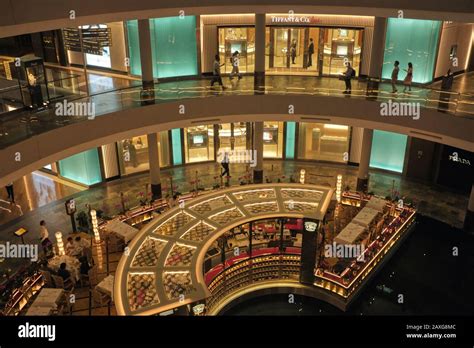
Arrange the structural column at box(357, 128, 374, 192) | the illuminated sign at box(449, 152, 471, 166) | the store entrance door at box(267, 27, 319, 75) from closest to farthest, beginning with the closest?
the structural column at box(357, 128, 374, 192), the illuminated sign at box(449, 152, 471, 166), the store entrance door at box(267, 27, 319, 75)

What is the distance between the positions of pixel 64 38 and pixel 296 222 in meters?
15.4

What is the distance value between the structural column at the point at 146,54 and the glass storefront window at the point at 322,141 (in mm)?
8756

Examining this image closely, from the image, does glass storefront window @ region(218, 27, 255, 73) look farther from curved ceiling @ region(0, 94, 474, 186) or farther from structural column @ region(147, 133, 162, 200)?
structural column @ region(147, 133, 162, 200)

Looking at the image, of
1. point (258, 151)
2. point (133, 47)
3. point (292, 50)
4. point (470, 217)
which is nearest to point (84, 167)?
point (133, 47)

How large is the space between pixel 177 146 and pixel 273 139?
5.12 metres

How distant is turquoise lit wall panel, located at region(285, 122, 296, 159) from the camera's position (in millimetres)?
25469

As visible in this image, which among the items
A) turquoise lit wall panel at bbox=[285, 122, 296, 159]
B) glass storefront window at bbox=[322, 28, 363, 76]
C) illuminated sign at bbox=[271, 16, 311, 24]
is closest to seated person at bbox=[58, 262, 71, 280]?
turquoise lit wall panel at bbox=[285, 122, 296, 159]

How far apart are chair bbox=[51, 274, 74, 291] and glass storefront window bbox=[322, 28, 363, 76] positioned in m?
15.9

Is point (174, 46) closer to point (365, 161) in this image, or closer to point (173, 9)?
point (173, 9)

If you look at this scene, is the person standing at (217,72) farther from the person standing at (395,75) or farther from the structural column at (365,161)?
the person standing at (395,75)

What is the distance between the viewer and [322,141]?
2559 centimetres

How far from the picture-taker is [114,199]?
2219 centimetres
